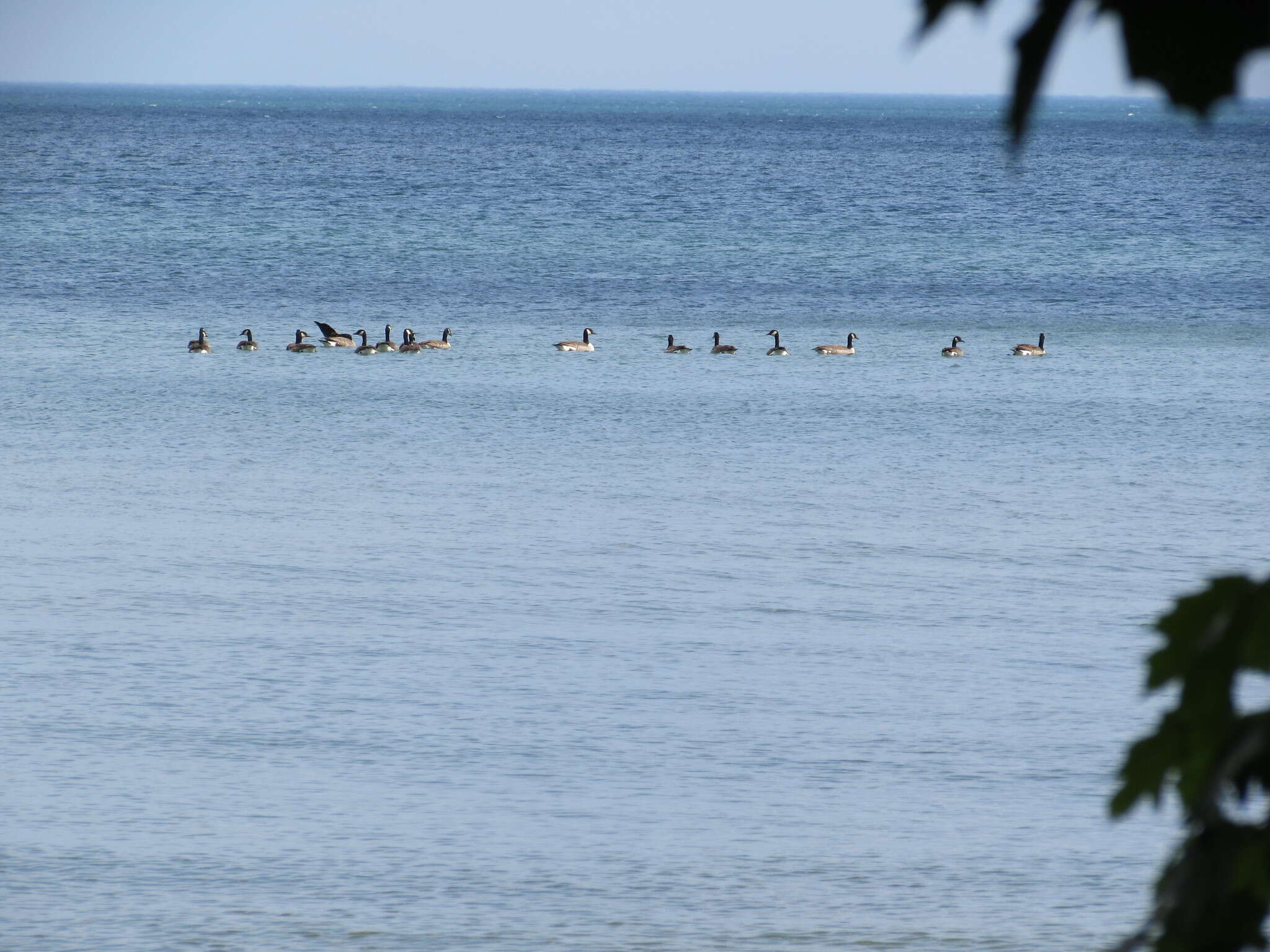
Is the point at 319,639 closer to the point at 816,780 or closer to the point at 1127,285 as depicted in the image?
the point at 816,780

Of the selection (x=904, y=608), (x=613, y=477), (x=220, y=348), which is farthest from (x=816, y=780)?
(x=220, y=348)

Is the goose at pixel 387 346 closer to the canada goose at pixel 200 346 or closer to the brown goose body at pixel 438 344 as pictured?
the brown goose body at pixel 438 344

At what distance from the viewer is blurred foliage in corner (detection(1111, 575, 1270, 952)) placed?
1740 millimetres

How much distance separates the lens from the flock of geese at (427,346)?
115 ft

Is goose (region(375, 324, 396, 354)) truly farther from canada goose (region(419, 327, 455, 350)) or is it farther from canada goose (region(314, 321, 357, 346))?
canada goose (region(314, 321, 357, 346))

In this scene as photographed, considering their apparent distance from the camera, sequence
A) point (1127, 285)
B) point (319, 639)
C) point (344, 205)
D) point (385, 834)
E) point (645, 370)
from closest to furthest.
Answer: point (385, 834) < point (319, 639) < point (645, 370) < point (1127, 285) < point (344, 205)

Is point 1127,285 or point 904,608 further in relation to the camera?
point 1127,285

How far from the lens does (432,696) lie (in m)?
13.5

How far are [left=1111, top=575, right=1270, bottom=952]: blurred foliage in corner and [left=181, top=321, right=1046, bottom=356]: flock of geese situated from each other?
108ft

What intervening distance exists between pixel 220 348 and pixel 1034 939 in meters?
28.3

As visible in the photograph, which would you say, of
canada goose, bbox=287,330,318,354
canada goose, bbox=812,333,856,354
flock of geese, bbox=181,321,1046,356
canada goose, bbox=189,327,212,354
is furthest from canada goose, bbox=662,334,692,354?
canada goose, bbox=189,327,212,354

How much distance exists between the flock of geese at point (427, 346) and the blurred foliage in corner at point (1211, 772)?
108 feet

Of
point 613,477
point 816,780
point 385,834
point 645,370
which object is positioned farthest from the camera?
point 645,370

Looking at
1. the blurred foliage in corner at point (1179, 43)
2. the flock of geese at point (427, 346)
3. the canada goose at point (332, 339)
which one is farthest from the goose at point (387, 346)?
the blurred foliage in corner at point (1179, 43)
